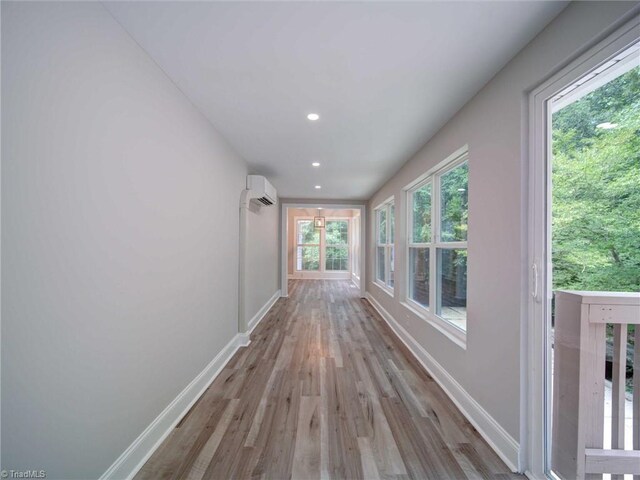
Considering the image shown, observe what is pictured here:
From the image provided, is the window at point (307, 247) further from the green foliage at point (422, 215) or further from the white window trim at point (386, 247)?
the green foliage at point (422, 215)

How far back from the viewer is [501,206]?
5.27ft

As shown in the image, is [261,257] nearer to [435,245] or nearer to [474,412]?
[435,245]

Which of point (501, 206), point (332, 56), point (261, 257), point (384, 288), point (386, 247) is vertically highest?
point (332, 56)

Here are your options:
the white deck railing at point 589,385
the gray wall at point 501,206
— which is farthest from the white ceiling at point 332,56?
the white deck railing at point 589,385

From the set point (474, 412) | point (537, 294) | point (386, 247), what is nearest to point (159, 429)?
point (474, 412)

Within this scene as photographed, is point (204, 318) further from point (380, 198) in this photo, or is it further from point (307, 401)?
point (380, 198)

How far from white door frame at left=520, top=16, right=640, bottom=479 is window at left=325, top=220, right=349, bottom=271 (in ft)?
26.1

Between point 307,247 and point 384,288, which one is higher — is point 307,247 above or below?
above

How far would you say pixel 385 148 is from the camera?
117 inches

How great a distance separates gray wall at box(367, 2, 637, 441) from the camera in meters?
1.21

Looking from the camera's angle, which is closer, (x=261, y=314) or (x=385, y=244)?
(x=261, y=314)

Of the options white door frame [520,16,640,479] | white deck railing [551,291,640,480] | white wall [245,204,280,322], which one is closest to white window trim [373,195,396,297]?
white wall [245,204,280,322]

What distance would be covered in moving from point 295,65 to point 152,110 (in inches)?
35.9

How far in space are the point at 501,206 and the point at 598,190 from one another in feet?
1.63
